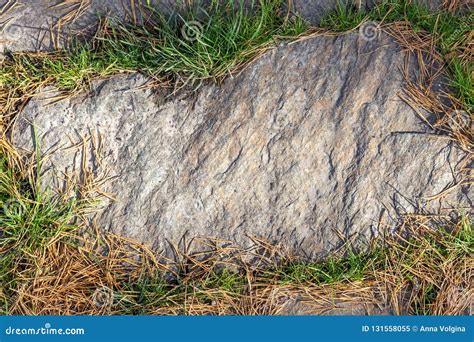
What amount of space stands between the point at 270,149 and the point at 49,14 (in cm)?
126

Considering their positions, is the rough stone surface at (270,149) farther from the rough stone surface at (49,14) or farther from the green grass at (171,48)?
the rough stone surface at (49,14)

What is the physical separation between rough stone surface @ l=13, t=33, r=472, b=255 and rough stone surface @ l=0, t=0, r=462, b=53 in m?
0.21

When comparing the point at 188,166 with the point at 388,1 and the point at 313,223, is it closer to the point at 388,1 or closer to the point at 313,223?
the point at 313,223

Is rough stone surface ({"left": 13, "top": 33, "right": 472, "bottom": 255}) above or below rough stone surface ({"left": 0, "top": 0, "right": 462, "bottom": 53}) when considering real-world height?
below

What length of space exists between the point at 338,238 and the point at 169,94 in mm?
1025

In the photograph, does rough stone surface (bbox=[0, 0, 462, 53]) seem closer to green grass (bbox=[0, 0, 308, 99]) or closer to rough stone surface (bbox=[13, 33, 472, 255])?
green grass (bbox=[0, 0, 308, 99])

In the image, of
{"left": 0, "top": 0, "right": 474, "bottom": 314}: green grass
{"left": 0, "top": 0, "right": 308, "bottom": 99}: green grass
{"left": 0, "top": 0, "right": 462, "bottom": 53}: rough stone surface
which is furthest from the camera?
{"left": 0, "top": 0, "right": 462, "bottom": 53}: rough stone surface

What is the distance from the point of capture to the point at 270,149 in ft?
9.59

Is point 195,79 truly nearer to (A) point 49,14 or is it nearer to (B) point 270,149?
(B) point 270,149

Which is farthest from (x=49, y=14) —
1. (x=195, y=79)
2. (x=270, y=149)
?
(x=270, y=149)

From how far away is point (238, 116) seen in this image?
9.71 ft

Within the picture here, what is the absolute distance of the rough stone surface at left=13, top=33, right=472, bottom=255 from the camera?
289cm

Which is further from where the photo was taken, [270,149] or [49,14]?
[49,14]

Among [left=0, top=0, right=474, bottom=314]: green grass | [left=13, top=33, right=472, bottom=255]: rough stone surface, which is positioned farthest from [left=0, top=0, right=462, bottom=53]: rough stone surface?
[left=13, top=33, right=472, bottom=255]: rough stone surface
